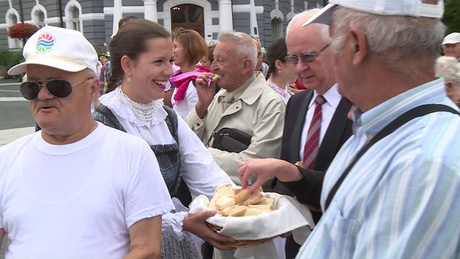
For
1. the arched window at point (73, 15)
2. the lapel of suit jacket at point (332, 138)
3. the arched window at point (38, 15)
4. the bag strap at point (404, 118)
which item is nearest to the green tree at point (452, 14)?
the lapel of suit jacket at point (332, 138)

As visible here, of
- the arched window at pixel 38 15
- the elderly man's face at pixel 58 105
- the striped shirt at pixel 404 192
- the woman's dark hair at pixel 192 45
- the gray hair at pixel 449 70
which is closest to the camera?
the striped shirt at pixel 404 192

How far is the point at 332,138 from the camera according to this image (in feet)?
8.32

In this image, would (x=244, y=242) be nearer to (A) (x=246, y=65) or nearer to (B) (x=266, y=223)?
(B) (x=266, y=223)

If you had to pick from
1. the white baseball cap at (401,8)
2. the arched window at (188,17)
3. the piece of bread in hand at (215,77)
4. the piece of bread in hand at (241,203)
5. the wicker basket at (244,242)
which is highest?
the arched window at (188,17)

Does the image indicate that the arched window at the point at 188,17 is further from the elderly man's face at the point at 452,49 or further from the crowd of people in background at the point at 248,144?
the crowd of people in background at the point at 248,144

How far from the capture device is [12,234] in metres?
1.97

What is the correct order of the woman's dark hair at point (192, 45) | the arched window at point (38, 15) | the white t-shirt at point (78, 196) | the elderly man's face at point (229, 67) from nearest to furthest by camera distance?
the white t-shirt at point (78, 196) → the elderly man's face at point (229, 67) → the woman's dark hair at point (192, 45) → the arched window at point (38, 15)

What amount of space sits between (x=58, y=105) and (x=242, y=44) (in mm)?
2044

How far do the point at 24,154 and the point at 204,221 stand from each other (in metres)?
0.85

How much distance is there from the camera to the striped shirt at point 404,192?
1.07 meters

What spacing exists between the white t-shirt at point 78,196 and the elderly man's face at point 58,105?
80 millimetres

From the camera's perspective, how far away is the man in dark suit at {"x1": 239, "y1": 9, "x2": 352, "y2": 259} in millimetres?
2537

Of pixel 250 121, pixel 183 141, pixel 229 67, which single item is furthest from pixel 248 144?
pixel 183 141

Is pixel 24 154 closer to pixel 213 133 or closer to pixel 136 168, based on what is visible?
pixel 136 168
